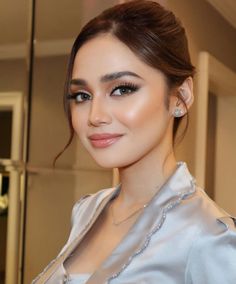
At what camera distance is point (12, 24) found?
158 cm

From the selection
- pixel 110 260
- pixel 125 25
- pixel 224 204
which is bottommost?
pixel 224 204

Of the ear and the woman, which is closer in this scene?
the woman

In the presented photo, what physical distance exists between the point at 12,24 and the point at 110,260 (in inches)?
37.8

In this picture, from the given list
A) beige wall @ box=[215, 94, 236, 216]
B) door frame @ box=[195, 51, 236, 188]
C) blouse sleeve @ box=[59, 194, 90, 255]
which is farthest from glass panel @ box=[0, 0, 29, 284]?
beige wall @ box=[215, 94, 236, 216]

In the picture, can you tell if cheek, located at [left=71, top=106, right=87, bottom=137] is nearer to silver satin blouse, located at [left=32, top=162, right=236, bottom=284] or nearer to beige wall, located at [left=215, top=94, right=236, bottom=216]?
silver satin blouse, located at [left=32, top=162, right=236, bottom=284]

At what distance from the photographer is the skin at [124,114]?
83 centimetres

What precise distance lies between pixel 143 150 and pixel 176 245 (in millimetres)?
162

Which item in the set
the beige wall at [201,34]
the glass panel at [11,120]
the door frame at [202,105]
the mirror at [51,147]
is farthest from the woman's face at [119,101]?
the door frame at [202,105]

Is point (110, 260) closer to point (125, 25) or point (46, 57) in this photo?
point (125, 25)

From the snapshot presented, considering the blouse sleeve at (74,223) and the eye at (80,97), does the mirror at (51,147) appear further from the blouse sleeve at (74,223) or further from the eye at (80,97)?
the eye at (80,97)

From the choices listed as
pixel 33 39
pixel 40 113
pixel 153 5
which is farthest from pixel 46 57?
pixel 153 5

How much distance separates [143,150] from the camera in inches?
33.7

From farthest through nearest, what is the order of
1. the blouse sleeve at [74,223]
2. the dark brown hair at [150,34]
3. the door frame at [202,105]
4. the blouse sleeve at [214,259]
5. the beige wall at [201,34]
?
1. the door frame at [202,105]
2. the beige wall at [201,34]
3. the blouse sleeve at [74,223]
4. the dark brown hair at [150,34]
5. the blouse sleeve at [214,259]

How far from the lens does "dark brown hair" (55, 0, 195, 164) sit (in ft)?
2.77
